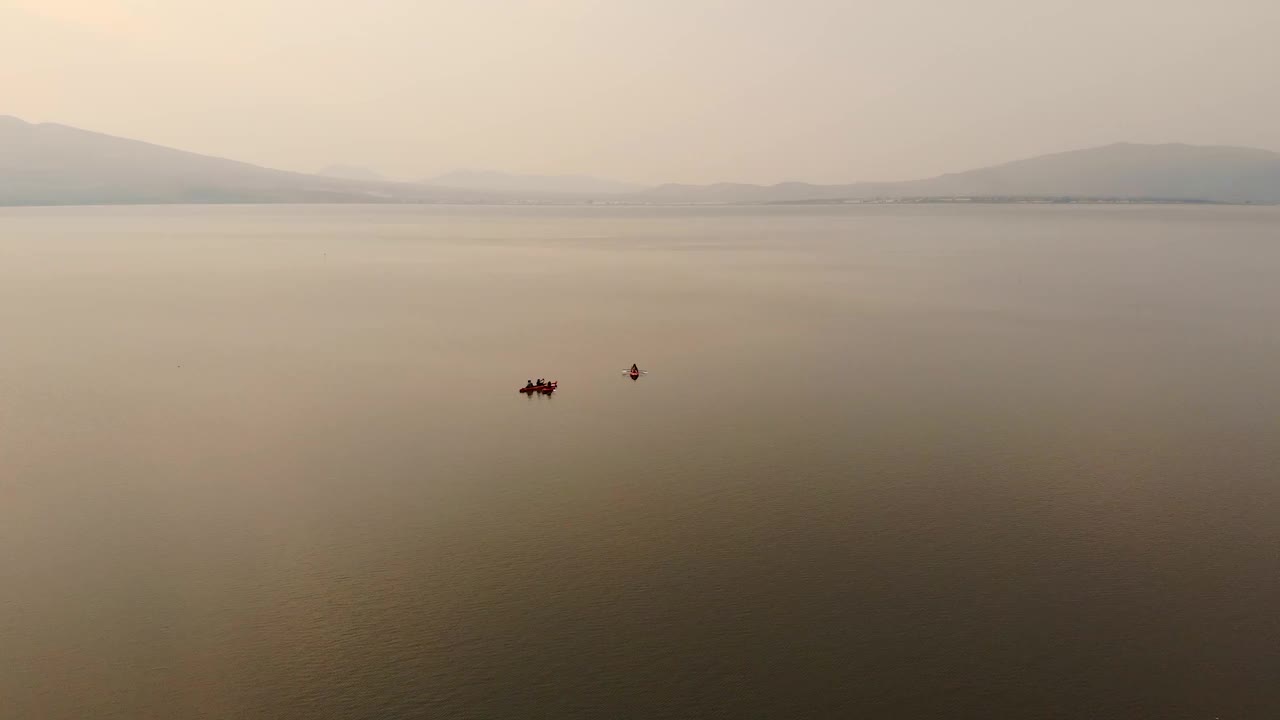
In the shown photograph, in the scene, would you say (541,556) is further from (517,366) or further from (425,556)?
(517,366)

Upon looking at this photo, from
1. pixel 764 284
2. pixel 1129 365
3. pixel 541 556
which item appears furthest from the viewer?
pixel 764 284

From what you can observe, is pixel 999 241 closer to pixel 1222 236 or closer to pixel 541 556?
pixel 1222 236

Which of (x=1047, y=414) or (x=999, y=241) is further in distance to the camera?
(x=999, y=241)

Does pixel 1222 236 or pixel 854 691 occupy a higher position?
pixel 1222 236

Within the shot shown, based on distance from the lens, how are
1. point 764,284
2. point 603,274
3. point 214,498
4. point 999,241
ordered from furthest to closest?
point 999,241 → point 603,274 → point 764,284 → point 214,498

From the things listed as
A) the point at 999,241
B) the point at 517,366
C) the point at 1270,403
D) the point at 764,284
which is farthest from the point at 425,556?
the point at 999,241

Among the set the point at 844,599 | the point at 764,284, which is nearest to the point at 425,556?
the point at 844,599
